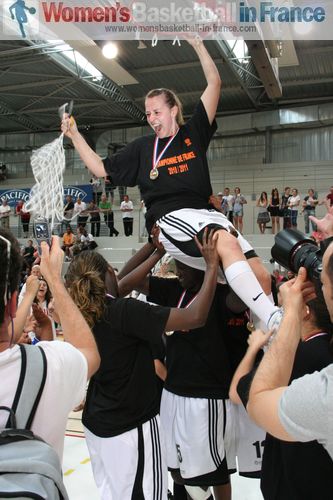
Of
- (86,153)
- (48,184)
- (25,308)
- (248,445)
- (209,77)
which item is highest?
(209,77)

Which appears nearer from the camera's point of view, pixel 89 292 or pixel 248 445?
pixel 89 292

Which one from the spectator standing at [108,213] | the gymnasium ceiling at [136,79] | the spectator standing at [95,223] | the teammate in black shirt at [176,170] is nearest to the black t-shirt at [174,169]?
the teammate in black shirt at [176,170]

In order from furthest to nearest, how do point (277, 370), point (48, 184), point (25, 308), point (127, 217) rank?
1. point (127, 217)
2. point (48, 184)
3. point (25, 308)
4. point (277, 370)

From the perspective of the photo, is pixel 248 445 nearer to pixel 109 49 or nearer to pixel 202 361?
pixel 202 361

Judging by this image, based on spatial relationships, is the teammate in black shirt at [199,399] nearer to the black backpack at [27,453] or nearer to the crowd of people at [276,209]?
the black backpack at [27,453]

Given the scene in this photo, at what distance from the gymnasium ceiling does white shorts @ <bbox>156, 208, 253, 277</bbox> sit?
9.15 m

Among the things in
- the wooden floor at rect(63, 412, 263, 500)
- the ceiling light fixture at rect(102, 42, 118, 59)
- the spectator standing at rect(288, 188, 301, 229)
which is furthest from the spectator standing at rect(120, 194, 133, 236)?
the wooden floor at rect(63, 412, 263, 500)

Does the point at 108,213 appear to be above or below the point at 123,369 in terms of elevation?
above

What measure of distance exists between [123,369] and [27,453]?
139 centimetres

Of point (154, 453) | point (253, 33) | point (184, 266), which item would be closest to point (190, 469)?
point (154, 453)

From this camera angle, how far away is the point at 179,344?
3018 mm

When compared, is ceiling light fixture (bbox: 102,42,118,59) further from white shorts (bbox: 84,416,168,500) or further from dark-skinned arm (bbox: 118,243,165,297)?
white shorts (bbox: 84,416,168,500)

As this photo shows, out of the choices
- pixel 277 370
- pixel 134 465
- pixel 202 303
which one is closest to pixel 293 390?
pixel 277 370

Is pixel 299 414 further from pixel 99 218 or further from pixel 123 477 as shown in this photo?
pixel 99 218
